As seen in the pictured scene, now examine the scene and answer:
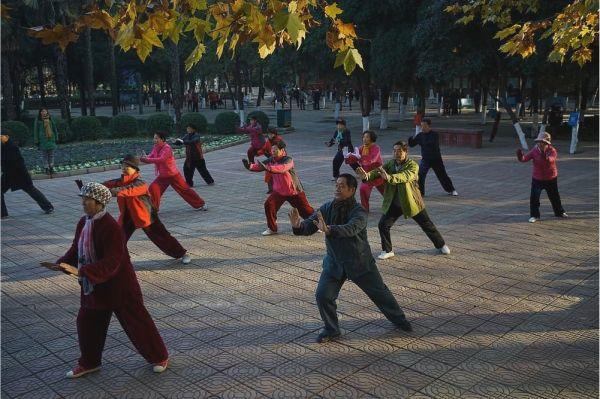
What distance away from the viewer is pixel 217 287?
715 cm

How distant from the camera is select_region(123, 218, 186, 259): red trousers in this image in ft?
25.4

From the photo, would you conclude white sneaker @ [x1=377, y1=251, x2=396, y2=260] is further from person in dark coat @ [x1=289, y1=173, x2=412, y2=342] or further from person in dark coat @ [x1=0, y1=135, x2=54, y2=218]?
person in dark coat @ [x1=0, y1=135, x2=54, y2=218]

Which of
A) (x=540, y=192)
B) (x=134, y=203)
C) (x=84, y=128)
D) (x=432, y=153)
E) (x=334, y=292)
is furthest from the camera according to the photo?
(x=84, y=128)

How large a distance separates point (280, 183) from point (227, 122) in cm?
1738

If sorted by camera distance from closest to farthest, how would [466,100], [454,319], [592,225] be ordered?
1. [454,319]
2. [592,225]
3. [466,100]

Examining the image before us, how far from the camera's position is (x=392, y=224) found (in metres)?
7.98

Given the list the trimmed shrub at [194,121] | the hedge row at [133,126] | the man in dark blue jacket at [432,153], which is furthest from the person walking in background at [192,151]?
the trimmed shrub at [194,121]

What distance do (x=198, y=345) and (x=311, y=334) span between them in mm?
1073

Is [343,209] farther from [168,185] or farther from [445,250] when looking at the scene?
[168,185]

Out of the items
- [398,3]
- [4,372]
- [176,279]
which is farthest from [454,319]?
[398,3]

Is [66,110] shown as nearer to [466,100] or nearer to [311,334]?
[311,334]

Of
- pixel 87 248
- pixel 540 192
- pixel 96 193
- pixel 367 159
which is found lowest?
pixel 540 192

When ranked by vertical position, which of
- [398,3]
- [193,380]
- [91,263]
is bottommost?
[193,380]

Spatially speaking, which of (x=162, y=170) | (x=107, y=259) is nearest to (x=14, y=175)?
(x=162, y=170)
